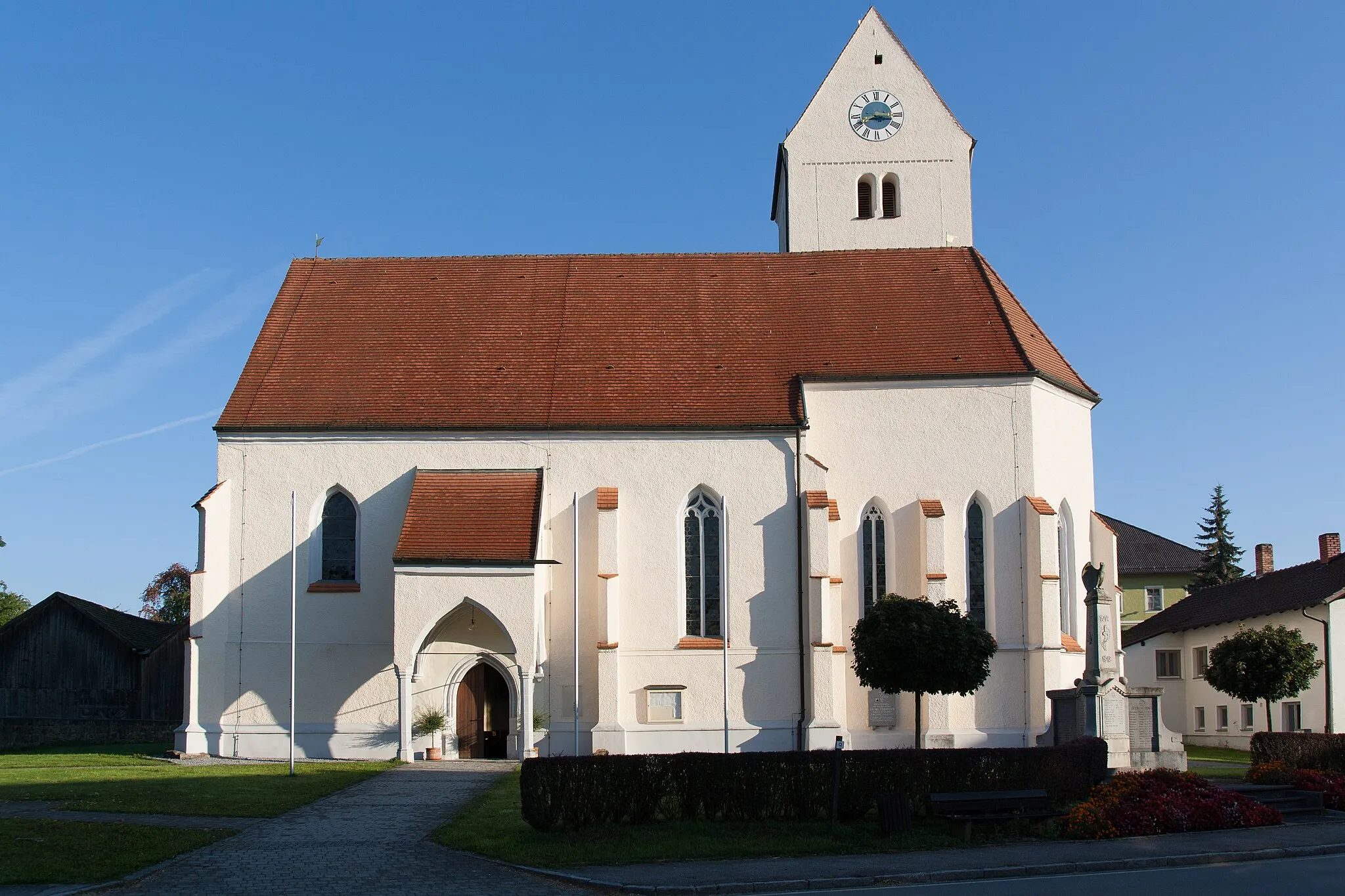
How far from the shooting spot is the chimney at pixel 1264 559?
5028 cm

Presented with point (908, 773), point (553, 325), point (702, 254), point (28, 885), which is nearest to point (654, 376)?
point (553, 325)

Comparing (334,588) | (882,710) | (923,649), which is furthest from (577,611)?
(923,649)

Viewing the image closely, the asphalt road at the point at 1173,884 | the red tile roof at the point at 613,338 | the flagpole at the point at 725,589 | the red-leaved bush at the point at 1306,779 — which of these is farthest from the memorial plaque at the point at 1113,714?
the red tile roof at the point at 613,338

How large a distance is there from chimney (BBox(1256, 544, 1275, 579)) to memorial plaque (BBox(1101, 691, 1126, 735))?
31.9 m

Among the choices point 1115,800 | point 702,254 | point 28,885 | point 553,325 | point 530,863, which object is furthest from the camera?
point 702,254

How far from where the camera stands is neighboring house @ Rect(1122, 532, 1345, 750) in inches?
1425

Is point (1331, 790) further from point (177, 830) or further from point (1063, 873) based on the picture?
point (177, 830)

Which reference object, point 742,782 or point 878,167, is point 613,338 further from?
point 742,782

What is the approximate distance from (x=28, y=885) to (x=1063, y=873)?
1105cm

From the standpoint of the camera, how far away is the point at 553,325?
31859mm

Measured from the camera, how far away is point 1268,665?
32594 mm

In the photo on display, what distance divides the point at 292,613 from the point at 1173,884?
1947 cm

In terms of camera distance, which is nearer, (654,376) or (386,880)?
(386,880)

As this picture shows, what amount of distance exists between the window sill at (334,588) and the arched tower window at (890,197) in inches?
693
